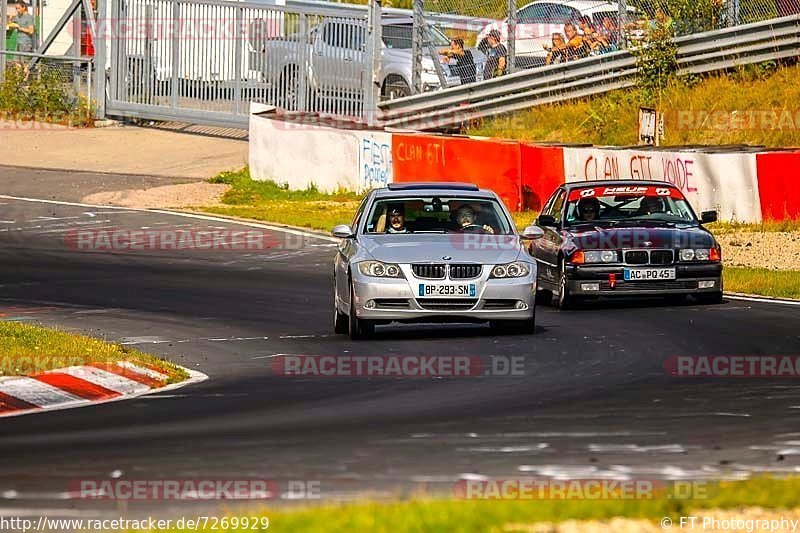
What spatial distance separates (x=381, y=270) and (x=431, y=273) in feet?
1.45

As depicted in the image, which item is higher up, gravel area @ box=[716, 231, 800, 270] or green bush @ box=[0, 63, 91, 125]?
green bush @ box=[0, 63, 91, 125]

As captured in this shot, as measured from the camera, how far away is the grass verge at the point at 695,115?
103 ft

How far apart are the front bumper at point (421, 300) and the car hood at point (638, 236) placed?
3.22m

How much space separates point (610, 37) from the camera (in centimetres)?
3353

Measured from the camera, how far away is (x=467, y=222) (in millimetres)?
16250

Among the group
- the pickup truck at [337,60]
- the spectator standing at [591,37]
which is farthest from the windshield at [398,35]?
the spectator standing at [591,37]

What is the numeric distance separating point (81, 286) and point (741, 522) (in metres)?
14.9

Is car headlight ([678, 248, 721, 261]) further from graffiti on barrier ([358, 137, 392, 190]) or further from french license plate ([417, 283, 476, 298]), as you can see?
graffiti on barrier ([358, 137, 392, 190])

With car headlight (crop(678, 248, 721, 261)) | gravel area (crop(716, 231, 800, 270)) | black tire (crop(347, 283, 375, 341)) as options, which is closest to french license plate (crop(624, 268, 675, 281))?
car headlight (crop(678, 248, 721, 261))

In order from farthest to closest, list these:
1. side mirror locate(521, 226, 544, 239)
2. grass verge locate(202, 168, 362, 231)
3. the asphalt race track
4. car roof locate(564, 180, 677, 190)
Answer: grass verge locate(202, 168, 362, 231), car roof locate(564, 180, 677, 190), side mirror locate(521, 226, 544, 239), the asphalt race track

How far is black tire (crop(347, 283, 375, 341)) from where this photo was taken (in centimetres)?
1537

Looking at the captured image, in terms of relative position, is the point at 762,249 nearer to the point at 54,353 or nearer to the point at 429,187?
the point at 429,187

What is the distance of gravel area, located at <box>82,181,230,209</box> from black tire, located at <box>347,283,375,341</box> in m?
16.2

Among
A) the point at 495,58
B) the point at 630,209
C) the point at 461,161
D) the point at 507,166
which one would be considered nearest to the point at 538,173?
the point at 507,166
